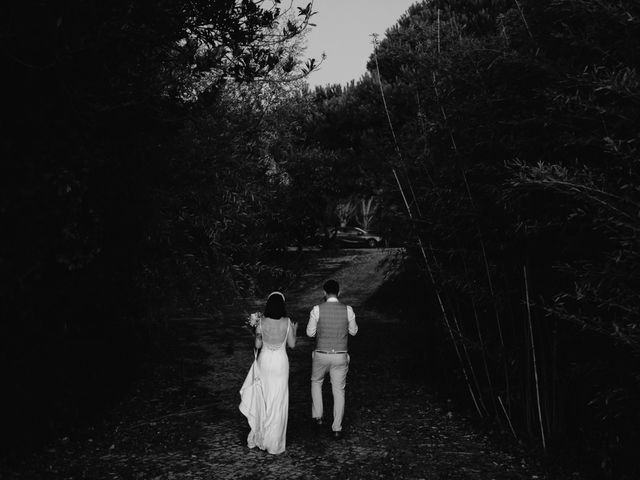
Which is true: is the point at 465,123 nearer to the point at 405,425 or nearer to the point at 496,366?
the point at 496,366

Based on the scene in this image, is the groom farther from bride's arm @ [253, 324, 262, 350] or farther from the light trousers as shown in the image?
bride's arm @ [253, 324, 262, 350]

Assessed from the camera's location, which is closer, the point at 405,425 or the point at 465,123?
the point at 465,123

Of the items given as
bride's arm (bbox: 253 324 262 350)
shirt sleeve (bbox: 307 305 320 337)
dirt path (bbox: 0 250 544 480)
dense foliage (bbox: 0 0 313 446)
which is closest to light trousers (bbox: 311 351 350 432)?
shirt sleeve (bbox: 307 305 320 337)

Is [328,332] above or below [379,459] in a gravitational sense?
above

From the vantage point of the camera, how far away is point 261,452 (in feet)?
19.4

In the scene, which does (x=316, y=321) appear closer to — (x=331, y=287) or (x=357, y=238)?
(x=331, y=287)

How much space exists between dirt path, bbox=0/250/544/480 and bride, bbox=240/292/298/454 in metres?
0.22

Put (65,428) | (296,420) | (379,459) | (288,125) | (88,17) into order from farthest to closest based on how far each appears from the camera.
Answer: (288,125)
(296,420)
(65,428)
(379,459)
(88,17)

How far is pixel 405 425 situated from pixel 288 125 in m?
12.5

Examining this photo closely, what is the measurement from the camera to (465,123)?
6.15 meters

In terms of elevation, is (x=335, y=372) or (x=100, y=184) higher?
(x=100, y=184)

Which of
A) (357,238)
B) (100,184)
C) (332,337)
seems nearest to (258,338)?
(332,337)

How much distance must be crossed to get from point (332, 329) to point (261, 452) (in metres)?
1.30

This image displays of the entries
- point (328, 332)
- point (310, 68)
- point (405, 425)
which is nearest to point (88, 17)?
point (310, 68)
